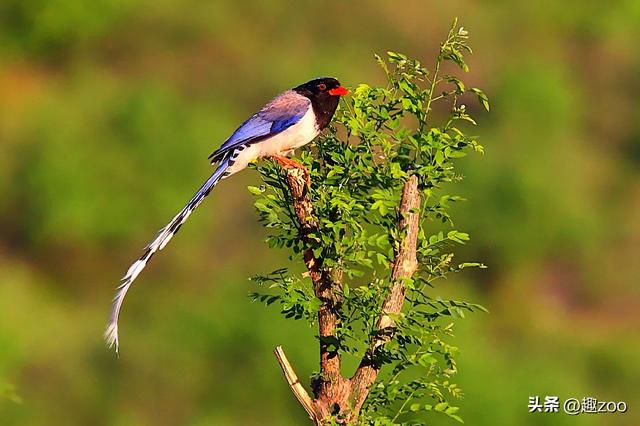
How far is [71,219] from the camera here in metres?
26.3

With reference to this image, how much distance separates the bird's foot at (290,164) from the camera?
22.5ft

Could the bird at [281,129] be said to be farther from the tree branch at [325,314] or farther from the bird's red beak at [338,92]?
the tree branch at [325,314]

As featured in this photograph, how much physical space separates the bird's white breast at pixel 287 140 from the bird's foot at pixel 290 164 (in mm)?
354

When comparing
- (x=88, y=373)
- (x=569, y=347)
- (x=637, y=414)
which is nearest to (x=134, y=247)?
(x=88, y=373)

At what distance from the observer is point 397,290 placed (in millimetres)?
6426

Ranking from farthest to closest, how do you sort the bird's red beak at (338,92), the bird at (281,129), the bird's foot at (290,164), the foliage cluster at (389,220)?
the bird's red beak at (338,92)
the bird at (281,129)
the bird's foot at (290,164)
the foliage cluster at (389,220)

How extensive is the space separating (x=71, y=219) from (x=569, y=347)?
9.13 m

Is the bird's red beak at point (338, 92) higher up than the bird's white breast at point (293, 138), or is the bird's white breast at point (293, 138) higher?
the bird's red beak at point (338, 92)

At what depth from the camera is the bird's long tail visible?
6.44 meters

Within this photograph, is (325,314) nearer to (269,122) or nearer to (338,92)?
(269,122)

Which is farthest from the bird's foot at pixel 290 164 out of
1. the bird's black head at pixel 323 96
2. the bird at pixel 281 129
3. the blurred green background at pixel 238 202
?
the blurred green background at pixel 238 202

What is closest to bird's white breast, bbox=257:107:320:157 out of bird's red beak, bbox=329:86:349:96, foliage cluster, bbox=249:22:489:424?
bird's red beak, bbox=329:86:349:96

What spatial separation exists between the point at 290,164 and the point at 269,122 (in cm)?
106

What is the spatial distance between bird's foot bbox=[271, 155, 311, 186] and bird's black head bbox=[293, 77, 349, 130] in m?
0.51
